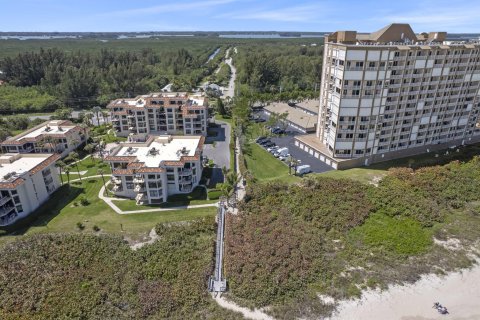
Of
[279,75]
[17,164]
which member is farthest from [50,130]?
[279,75]

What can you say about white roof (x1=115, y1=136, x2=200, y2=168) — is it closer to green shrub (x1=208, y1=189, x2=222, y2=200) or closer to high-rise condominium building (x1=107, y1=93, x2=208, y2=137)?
green shrub (x1=208, y1=189, x2=222, y2=200)

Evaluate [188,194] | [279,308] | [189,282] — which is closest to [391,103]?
[188,194]

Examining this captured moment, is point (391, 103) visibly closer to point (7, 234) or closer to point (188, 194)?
point (188, 194)

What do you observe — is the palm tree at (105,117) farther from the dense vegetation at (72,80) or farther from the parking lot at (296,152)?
the parking lot at (296,152)

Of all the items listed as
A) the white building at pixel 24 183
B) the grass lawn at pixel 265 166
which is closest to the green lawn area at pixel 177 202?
the grass lawn at pixel 265 166

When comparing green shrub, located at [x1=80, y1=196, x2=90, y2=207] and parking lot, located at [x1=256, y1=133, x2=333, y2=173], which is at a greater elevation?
parking lot, located at [x1=256, y1=133, x2=333, y2=173]

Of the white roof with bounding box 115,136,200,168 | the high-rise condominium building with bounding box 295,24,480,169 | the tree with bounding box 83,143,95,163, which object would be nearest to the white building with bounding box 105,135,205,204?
the white roof with bounding box 115,136,200,168

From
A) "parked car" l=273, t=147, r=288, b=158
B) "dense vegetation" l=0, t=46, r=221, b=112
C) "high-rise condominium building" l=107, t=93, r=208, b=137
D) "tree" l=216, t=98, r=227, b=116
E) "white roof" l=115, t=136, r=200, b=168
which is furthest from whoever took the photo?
"dense vegetation" l=0, t=46, r=221, b=112
